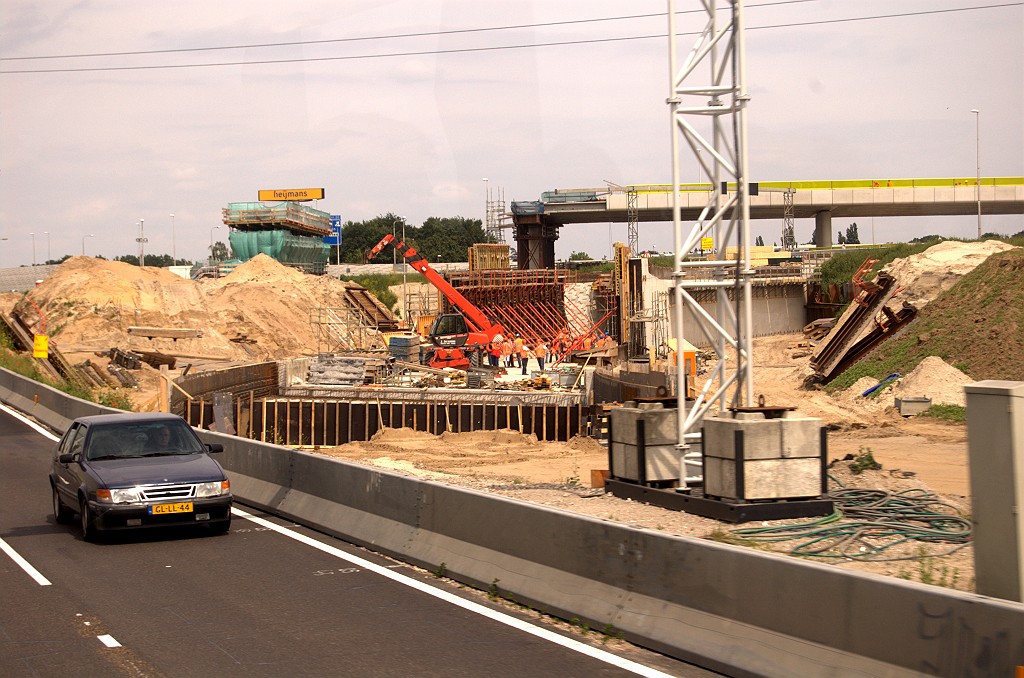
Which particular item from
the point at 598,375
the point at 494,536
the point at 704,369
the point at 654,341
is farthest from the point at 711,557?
the point at 654,341

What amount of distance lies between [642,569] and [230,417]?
2494 centimetres

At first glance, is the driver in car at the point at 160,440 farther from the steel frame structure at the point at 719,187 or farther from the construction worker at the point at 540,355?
the construction worker at the point at 540,355

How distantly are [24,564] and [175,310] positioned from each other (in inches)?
2148

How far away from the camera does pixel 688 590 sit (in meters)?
7.55

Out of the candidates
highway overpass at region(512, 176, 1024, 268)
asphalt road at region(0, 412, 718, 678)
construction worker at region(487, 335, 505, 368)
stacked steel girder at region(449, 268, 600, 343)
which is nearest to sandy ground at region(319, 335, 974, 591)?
asphalt road at region(0, 412, 718, 678)

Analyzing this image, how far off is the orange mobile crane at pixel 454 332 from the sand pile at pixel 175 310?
10.0 meters

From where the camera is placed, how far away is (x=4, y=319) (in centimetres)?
4794

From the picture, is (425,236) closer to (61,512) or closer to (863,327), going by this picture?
(863,327)

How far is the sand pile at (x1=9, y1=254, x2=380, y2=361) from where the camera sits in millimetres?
55312

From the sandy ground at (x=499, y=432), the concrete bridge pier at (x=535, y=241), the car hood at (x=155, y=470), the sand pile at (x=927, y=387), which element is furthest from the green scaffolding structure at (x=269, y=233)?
the car hood at (x=155, y=470)

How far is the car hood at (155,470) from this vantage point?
1305 cm

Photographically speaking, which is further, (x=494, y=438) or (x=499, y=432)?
(x=499, y=432)

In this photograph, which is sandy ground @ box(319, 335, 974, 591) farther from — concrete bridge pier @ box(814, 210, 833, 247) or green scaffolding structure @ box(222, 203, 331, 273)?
green scaffolding structure @ box(222, 203, 331, 273)

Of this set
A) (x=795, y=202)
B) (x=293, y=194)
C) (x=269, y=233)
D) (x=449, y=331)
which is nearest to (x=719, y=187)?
(x=449, y=331)
